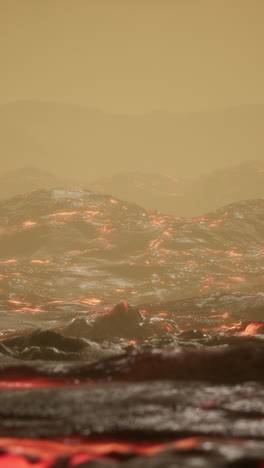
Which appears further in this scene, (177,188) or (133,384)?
(177,188)

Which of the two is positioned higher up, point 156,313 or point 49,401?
point 156,313

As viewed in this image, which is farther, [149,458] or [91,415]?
[91,415]

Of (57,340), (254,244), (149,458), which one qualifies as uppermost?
(254,244)

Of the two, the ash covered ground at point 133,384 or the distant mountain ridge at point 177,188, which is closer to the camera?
the ash covered ground at point 133,384

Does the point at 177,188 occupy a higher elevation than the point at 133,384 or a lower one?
higher

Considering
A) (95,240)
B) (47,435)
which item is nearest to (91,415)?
(47,435)

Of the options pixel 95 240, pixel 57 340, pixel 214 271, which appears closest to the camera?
pixel 57 340

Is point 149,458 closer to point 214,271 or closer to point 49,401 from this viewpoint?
point 49,401

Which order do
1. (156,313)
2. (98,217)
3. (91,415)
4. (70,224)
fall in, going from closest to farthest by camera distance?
(91,415) < (156,313) < (70,224) < (98,217)

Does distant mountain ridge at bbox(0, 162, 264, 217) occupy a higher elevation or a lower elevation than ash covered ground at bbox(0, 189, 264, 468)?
higher

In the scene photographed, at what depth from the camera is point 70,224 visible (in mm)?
51688

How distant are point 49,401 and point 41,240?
4458cm

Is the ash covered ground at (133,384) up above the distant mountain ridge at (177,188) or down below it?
below

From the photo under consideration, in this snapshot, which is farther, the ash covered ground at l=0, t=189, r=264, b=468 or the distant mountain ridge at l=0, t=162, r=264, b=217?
the distant mountain ridge at l=0, t=162, r=264, b=217
